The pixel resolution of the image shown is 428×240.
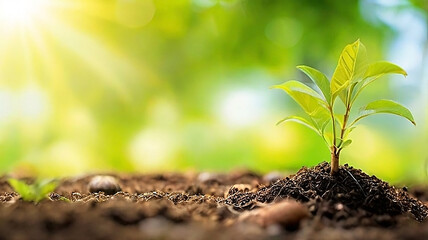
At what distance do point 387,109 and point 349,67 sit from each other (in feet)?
0.45

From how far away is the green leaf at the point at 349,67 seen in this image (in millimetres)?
1172

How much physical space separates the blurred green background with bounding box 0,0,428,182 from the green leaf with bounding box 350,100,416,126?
6.41 ft

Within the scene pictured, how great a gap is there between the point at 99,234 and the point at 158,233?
86 mm

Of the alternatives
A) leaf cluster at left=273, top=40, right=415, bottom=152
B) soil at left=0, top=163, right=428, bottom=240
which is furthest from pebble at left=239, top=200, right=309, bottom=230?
leaf cluster at left=273, top=40, right=415, bottom=152

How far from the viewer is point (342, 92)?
1243mm

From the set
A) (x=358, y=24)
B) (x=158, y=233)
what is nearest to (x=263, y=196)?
(x=158, y=233)

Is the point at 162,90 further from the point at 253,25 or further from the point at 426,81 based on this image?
the point at 426,81

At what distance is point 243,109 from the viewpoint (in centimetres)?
351

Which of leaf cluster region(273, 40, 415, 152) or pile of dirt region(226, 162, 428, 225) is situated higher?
leaf cluster region(273, 40, 415, 152)

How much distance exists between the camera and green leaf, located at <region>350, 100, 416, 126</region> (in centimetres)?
118

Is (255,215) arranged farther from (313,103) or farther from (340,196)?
(313,103)

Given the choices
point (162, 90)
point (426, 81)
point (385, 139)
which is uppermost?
point (162, 90)

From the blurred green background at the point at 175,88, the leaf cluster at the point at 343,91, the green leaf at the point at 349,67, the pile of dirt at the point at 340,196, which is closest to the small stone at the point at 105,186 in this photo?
the pile of dirt at the point at 340,196

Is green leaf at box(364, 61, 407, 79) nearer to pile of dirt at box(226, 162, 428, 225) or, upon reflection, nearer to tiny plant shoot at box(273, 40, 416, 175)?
tiny plant shoot at box(273, 40, 416, 175)
